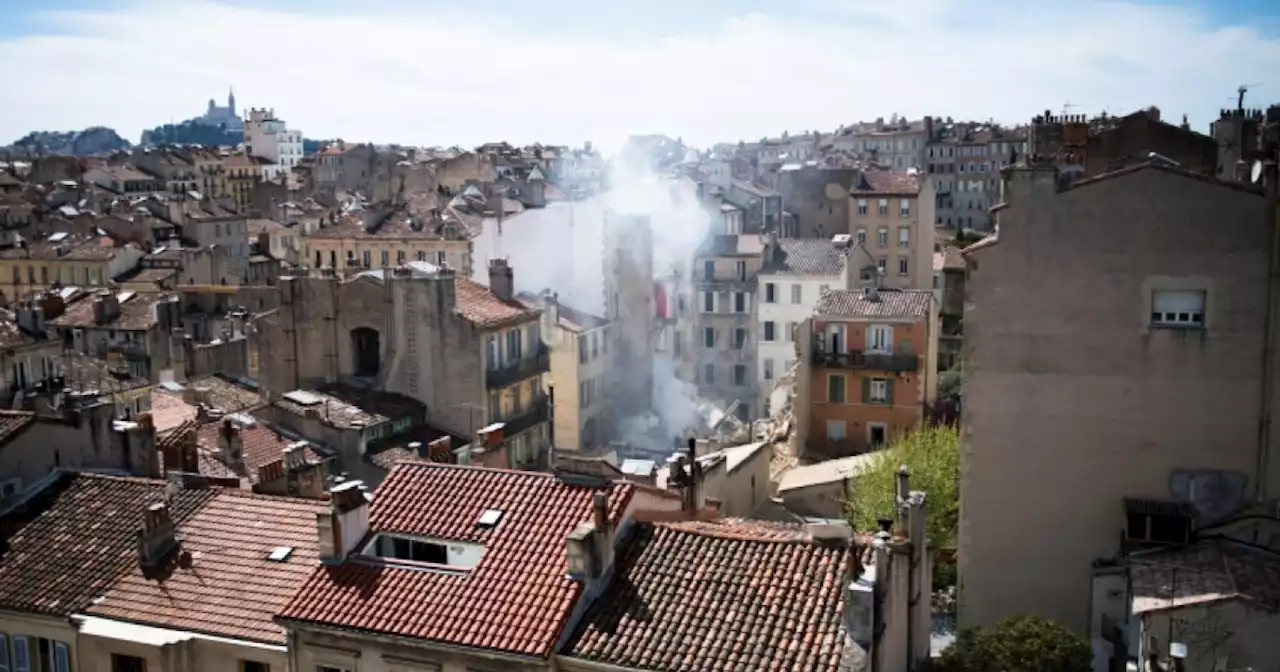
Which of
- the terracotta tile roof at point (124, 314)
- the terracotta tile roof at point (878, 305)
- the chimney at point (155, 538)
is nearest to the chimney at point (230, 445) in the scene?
the chimney at point (155, 538)

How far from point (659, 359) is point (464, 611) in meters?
46.3

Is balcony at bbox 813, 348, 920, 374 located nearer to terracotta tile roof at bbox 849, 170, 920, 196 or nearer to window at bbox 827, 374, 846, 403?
window at bbox 827, 374, 846, 403

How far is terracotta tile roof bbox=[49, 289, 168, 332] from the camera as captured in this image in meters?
50.8

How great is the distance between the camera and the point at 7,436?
23312 millimetres

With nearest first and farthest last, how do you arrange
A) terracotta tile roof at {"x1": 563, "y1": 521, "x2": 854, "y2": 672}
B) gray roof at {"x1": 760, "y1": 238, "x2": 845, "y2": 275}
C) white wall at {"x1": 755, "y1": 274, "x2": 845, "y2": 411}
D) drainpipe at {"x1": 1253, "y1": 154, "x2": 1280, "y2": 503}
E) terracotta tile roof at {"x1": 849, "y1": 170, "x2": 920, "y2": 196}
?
1. terracotta tile roof at {"x1": 563, "y1": 521, "x2": 854, "y2": 672}
2. drainpipe at {"x1": 1253, "y1": 154, "x2": 1280, "y2": 503}
3. white wall at {"x1": 755, "y1": 274, "x2": 845, "y2": 411}
4. gray roof at {"x1": 760, "y1": 238, "x2": 845, "y2": 275}
5. terracotta tile roof at {"x1": 849, "y1": 170, "x2": 920, "y2": 196}

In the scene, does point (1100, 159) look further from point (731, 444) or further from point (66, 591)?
point (66, 591)

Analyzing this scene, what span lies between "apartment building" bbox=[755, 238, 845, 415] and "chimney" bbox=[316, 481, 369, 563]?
42.4 metres

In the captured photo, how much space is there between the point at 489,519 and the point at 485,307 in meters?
Answer: 20.0

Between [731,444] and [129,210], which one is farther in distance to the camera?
[129,210]

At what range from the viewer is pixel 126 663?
1908 cm

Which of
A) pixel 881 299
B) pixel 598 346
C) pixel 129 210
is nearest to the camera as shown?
pixel 881 299

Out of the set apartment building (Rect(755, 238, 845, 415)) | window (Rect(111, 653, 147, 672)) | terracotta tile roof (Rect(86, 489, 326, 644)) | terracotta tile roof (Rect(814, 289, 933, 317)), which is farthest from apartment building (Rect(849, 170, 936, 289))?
window (Rect(111, 653, 147, 672))

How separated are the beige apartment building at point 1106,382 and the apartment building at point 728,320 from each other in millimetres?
36294

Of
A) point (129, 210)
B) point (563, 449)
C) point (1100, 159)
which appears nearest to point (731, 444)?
point (563, 449)
